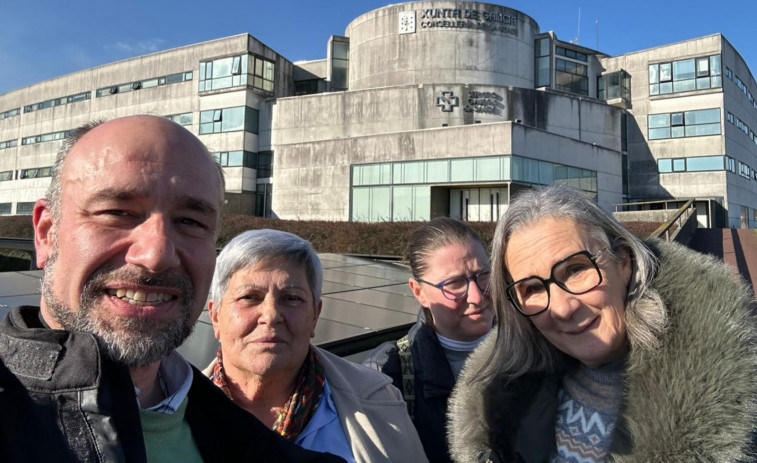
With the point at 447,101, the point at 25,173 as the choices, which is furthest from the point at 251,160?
the point at 25,173

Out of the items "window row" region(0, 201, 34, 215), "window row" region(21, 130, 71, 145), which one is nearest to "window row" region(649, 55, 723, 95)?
"window row" region(21, 130, 71, 145)

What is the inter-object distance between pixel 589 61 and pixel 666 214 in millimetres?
18095

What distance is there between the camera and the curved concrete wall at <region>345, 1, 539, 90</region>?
28.4 meters

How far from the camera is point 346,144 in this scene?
25.9m

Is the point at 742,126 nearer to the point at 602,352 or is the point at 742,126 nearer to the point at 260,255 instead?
the point at 602,352

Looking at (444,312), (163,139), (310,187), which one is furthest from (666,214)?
(163,139)

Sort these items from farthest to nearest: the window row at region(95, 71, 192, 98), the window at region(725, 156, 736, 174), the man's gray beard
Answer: the window row at region(95, 71, 192, 98) < the window at region(725, 156, 736, 174) < the man's gray beard

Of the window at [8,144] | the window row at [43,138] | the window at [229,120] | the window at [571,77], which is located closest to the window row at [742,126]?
the window at [571,77]

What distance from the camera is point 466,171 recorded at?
75.9 ft

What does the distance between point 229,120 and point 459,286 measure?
102 ft

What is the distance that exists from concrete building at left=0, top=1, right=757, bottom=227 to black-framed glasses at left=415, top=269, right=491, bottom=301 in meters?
20.6

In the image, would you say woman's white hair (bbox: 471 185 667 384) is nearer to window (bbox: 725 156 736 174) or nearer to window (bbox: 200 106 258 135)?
window (bbox: 200 106 258 135)

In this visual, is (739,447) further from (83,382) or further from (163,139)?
(163,139)

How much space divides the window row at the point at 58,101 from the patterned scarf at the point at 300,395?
44.9 meters
